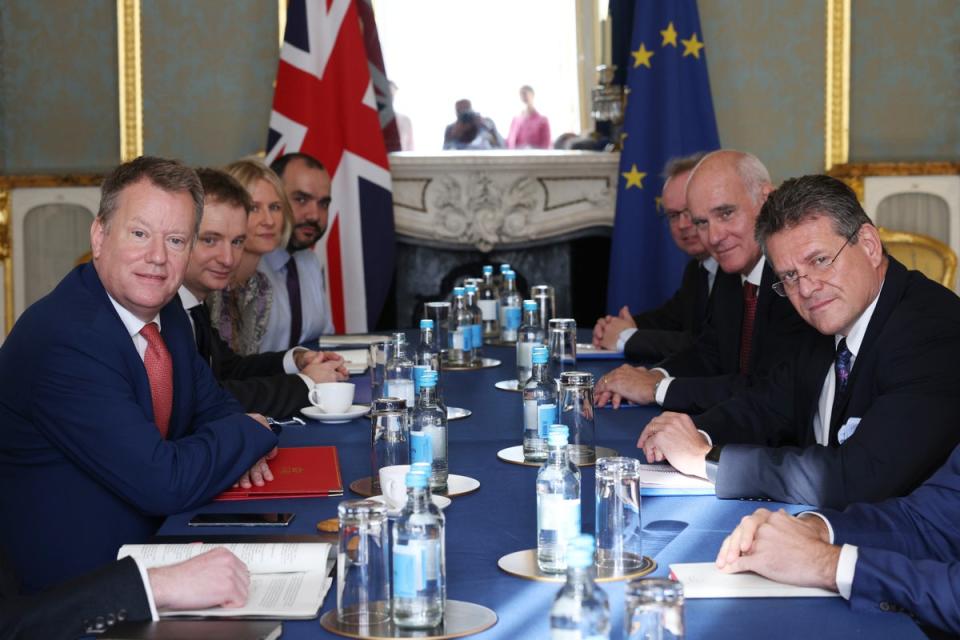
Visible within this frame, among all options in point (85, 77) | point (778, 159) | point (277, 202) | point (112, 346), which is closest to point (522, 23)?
point (778, 159)

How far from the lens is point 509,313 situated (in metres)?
4.74

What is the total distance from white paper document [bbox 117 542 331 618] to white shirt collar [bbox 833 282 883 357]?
3.87 feet

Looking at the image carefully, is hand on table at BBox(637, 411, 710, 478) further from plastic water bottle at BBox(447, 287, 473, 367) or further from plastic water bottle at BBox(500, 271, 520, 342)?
plastic water bottle at BBox(500, 271, 520, 342)

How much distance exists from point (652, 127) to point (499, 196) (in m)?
0.94

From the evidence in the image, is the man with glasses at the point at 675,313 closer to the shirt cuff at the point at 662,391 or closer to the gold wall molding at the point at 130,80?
the shirt cuff at the point at 662,391

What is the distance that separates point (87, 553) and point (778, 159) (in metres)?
5.35

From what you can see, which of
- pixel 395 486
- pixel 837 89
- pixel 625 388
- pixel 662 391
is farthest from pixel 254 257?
pixel 837 89

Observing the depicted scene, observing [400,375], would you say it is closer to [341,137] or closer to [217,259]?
[217,259]

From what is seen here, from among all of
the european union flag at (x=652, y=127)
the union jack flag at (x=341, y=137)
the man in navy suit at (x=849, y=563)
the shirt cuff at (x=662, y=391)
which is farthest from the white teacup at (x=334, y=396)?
the european union flag at (x=652, y=127)

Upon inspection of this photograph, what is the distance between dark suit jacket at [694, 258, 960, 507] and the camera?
2102 mm

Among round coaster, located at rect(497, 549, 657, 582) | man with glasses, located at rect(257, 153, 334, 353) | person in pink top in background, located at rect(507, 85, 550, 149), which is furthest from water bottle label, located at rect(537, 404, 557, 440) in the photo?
person in pink top in background, located at rect(507, 85, 550, 149)

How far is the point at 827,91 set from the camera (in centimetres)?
671

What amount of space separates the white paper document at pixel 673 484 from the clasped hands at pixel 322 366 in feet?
4.36

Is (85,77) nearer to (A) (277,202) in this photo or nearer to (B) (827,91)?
(A) (277,202)
